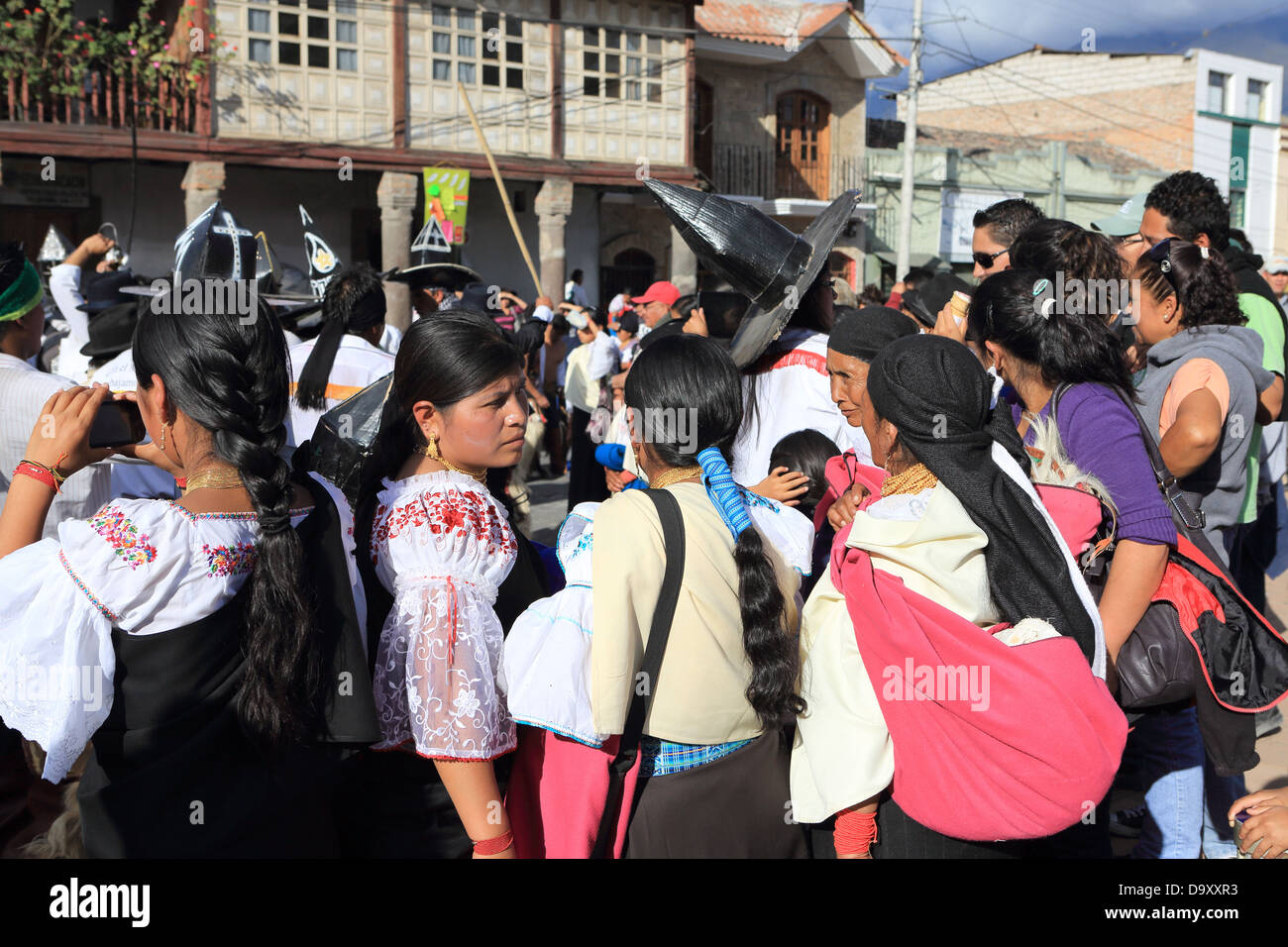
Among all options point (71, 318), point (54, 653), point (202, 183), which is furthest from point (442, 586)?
point (202, 183)

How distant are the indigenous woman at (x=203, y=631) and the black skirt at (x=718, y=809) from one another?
0.60 metres

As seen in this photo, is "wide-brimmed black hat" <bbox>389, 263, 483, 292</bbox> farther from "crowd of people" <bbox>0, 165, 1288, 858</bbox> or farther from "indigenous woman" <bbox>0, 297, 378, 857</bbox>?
"indigenous woman" <bbox>0, 297, 378, 857</bbox>

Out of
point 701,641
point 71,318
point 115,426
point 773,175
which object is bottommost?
point 701,641

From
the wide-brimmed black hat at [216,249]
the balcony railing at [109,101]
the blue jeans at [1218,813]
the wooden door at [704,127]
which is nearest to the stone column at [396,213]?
the balcony railing at [109,101]

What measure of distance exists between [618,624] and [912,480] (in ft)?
2.19

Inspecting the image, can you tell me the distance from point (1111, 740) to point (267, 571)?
1.59 meters

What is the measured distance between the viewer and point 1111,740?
1833mm

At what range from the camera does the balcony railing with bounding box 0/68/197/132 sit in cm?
1411

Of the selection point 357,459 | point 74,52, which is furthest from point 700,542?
point 74,52

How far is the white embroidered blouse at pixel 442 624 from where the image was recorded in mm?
1940

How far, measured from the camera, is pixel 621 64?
1792 cm

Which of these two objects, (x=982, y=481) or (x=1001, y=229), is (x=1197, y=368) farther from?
(x=982, y=481)

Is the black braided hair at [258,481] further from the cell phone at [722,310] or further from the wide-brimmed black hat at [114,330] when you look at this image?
the cell phone at [722,310]

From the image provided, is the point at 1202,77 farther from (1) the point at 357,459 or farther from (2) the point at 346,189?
(1) the point at 357,459
